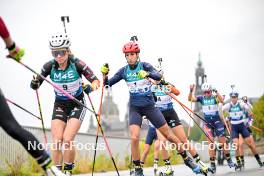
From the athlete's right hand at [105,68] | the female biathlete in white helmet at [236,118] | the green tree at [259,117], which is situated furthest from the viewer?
the green tree at [259,117]

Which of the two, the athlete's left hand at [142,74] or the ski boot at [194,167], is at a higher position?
the athlete's left hand at [142,74]

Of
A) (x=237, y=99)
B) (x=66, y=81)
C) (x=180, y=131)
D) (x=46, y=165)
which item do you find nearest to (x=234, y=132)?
(x=237, y=99)

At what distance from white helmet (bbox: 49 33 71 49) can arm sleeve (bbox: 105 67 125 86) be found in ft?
5.85

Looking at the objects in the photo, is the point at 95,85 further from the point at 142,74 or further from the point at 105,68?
the point at 105,68

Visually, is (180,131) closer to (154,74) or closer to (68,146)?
(154,74)

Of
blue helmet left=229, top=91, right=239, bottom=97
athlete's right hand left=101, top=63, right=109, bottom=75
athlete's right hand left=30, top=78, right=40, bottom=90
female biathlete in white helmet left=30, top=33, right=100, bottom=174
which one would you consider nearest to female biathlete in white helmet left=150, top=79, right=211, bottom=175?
athlete's right hand left=101, top=63, right=109, bottom=75

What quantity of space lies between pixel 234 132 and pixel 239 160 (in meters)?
1.16

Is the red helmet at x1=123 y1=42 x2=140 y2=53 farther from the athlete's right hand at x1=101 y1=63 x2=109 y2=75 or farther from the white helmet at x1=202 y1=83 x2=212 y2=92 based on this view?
the white helmet at x1=202 y1=83 x2=212 y2=92

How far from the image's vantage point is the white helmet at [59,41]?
8430 mm

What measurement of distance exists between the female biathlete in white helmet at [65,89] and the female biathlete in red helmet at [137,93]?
1341 millimetres

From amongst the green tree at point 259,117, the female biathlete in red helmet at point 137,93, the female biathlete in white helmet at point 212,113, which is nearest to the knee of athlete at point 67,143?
the female biathlete in red helmet at point 137,93

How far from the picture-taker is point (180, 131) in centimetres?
1165

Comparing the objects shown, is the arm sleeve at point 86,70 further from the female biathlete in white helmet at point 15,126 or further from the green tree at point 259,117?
the green tree at point 259,117

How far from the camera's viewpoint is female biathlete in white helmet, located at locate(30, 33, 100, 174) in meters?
8.39
